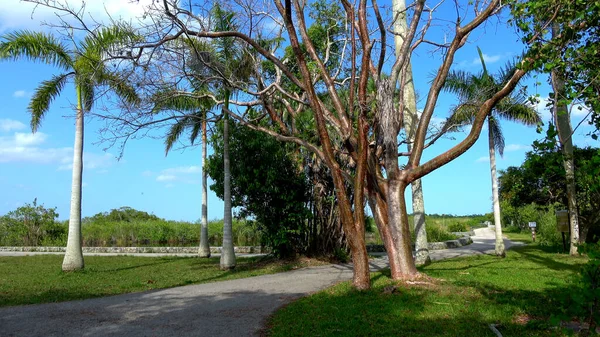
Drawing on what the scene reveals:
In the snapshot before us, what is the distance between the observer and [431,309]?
7.35 m

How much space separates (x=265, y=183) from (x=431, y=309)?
30.0ft

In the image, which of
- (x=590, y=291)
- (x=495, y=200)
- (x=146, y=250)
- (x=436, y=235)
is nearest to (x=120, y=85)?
(x=590, y=291)

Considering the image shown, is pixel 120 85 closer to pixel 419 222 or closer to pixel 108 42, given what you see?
pixel 108 42

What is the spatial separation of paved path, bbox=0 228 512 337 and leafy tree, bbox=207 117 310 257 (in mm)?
4742

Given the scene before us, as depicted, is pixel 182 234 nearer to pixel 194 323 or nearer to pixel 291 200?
pixel 291 200

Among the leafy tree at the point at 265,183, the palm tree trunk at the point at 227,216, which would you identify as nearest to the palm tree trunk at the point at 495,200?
the leafy tree at the point at 265,183

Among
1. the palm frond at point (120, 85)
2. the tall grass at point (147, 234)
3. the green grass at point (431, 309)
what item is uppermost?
the palm frond at point (120, 85)

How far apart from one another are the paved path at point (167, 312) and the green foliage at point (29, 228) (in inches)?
956

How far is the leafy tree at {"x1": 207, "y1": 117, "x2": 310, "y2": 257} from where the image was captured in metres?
15.8

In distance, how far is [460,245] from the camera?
984 inches

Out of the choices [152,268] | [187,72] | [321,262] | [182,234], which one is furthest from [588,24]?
[182,234]

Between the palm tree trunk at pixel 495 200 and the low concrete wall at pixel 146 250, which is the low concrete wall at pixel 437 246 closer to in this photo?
the low concrete wall at pixel 146 250

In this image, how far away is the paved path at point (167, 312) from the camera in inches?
264

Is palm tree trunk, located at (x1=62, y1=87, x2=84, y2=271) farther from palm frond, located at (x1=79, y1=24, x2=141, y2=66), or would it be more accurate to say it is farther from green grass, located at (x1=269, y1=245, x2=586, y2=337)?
green grass, located at (x1=269, y1=245, x2=586, y2=337)
